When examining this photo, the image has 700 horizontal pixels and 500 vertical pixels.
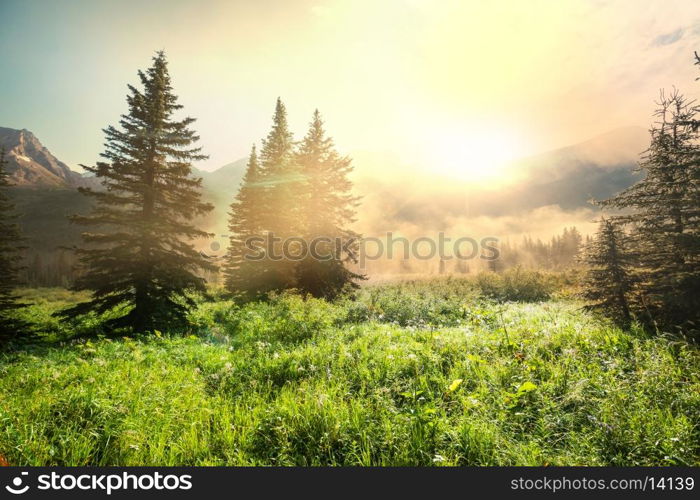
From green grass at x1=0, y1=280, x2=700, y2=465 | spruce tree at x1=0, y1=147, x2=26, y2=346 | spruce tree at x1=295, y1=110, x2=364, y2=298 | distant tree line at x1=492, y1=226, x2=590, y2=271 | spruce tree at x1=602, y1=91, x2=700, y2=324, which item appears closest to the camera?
green grass at x1=0, y1=280, x2=700, y2=465

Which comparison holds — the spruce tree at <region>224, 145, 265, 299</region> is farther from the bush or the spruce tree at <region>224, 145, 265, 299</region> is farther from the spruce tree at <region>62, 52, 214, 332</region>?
the bush

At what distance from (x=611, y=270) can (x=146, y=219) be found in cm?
1892

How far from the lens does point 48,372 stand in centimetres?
596

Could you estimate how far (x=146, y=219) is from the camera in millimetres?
13039

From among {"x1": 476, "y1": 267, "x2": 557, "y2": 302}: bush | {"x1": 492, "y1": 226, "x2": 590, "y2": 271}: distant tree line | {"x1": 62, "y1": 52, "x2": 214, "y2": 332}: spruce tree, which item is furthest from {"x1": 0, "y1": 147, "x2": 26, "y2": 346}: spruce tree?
{"x1": 492, "y1": 226, "x2": 590, "y2": 271}: distant tree line

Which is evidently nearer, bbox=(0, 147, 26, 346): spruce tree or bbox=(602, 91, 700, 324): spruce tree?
bbox=(602, 91, 700, 324): spruce tree

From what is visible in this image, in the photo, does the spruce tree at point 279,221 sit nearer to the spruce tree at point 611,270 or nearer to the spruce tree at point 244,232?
the spruce tree at point 244,232

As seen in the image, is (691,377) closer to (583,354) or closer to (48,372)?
(583,354)

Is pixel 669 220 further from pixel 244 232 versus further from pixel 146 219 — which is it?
pixel 244 232

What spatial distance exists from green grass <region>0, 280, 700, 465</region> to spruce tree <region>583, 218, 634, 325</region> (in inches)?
162

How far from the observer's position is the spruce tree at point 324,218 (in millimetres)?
20422

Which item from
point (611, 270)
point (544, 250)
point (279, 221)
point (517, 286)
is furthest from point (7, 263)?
point (544, 250)

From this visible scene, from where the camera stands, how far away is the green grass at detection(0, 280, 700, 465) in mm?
3600

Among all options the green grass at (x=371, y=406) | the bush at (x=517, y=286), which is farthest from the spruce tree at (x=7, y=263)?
the bush at (x=517, y=286)
